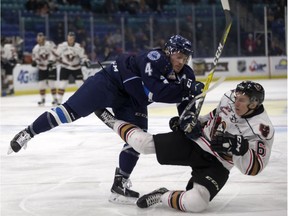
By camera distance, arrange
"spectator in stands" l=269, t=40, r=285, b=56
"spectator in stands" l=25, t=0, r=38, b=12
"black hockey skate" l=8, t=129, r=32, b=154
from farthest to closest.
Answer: "spectator in stands" l=269, t=40, r=285, b=56 < "spectator in stands" l=25, t=0, r=38, b=12 < "black hockey skate" l=8, t=129, r=32, b=154

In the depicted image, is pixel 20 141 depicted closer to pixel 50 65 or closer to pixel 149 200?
pixel 149 200

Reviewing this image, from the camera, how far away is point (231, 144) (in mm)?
3416

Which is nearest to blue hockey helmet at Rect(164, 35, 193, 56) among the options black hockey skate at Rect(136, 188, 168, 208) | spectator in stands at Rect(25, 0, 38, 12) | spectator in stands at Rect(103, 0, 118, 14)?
black hockey skate at Rect(136, 188, 168, 208)

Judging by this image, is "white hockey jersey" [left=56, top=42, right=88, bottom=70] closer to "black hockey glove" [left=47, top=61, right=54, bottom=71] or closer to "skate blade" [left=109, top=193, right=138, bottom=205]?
"black hockey glove" [left=47, top=61, right=54, bottom=71]

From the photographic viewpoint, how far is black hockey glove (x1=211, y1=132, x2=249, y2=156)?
342 centimetres

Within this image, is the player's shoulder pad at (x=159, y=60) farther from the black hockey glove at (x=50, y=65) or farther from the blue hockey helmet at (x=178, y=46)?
the black hockey glove at (x=50, y=65)

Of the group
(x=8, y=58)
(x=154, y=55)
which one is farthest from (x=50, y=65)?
(x=154, y=55)

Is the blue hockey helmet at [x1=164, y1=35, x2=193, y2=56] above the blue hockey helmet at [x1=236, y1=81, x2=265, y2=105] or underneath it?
above

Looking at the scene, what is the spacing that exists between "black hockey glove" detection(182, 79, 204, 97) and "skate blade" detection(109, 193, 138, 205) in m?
0.69

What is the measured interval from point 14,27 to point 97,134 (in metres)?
7.91

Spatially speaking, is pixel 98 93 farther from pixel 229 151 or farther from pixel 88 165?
pixel 88 165

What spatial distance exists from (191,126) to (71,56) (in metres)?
8.01

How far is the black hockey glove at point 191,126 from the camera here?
3.65 meters

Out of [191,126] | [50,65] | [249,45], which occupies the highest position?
[191,126]
